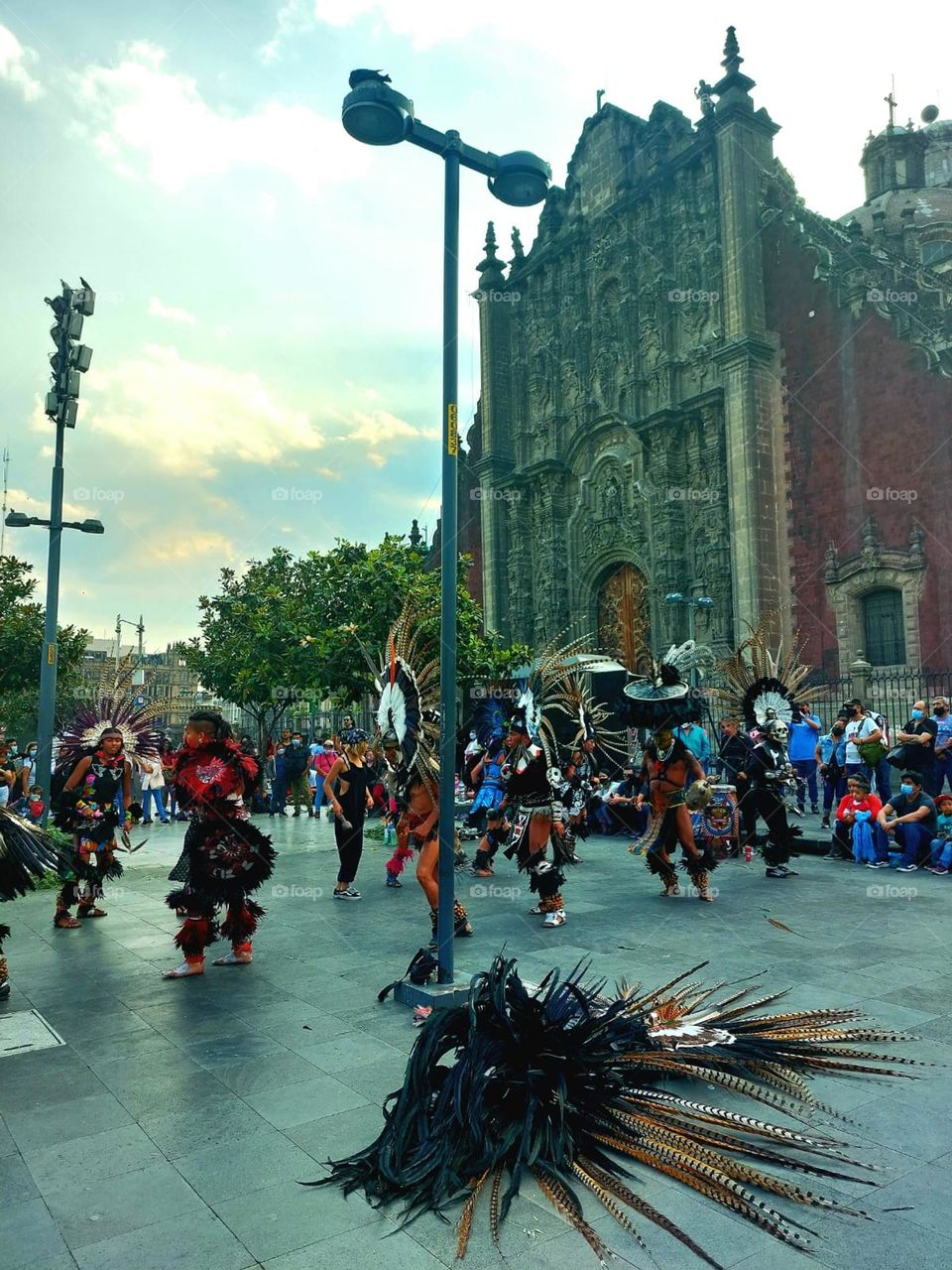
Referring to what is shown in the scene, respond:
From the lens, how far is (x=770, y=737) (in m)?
11.3

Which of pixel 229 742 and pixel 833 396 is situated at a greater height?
pixel 833 396

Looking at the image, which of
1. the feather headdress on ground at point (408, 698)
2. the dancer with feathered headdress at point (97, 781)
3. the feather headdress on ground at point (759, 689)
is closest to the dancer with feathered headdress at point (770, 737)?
the feather headdress on ground at point (759, 689)

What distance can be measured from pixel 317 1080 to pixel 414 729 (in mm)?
2818

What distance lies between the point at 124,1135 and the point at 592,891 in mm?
6755

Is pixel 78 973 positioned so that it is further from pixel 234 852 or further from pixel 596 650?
pixel 596 650

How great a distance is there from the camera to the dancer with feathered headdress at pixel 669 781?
9586 mm

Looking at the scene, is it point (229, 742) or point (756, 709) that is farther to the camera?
point (756, 709)

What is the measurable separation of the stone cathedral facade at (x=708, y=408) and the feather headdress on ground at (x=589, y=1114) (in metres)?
18.2

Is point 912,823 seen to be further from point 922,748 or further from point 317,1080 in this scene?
point 317,1080

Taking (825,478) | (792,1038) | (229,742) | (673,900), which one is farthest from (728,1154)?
(825,478)

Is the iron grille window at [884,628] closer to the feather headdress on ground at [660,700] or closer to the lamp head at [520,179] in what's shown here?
the feather headdress on ground at [660,700]

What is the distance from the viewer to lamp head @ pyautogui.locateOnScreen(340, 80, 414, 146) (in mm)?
5793

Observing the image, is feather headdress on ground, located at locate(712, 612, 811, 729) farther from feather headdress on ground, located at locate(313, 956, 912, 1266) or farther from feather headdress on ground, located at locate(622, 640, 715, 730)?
feather headdress on ground, located at locate(313, 956, 912, 1266)

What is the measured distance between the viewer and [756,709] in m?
→ 11.8
